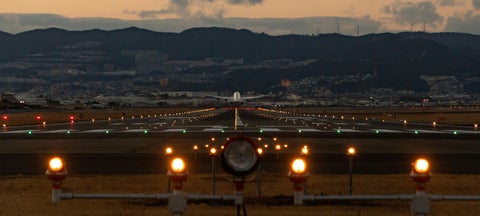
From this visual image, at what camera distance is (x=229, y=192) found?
22.8 m

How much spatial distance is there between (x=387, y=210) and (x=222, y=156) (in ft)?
25.8

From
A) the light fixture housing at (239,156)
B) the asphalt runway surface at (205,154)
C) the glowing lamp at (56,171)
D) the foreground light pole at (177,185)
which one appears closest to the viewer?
the foreground light pole at (177,185)

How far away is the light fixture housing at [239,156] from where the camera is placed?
12078 mm

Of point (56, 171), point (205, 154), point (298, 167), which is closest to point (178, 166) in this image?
point (298, 167)

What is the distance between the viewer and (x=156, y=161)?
115 feet

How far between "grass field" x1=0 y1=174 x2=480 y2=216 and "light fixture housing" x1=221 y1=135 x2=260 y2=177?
A: 18.4 ft

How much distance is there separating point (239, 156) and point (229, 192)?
34.8 feet

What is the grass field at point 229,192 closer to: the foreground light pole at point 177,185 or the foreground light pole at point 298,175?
the foreground light pole at point 298,175

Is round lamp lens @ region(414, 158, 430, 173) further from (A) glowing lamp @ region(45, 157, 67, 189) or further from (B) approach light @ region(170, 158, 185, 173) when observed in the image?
(A) glowing lamp @ region(45, 157, 67, 189)

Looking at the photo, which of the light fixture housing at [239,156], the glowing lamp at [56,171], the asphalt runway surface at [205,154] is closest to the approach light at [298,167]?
the light fixture housing at [239,156]

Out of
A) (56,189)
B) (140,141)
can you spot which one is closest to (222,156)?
(56,189)

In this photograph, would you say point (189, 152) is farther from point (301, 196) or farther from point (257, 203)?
point (301, 196)

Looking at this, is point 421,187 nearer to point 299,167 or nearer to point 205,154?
point 299,167

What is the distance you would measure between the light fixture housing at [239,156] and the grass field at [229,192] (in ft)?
18.4
